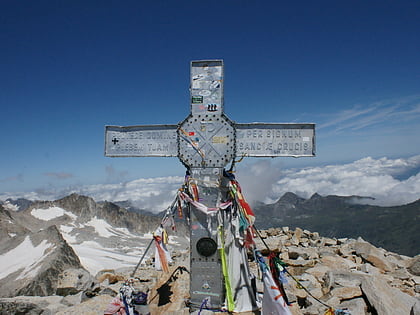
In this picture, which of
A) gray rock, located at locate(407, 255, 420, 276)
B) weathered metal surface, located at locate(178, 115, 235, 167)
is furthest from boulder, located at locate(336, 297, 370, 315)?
gray rock, located at locate(407, 255, 420, 276)

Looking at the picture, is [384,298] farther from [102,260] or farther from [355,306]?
[102,260]

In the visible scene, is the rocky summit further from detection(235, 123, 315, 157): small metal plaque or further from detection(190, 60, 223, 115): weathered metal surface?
detection(190, 60, 223, 115): weathered metal surface

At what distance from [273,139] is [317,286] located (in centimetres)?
367

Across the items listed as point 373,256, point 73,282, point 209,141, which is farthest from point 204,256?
point 373,256

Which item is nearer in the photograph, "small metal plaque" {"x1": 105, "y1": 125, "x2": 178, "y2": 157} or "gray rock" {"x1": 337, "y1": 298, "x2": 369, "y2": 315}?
"gray rock" {"x1": 337, "y1": 298, "x2": 369, "y2": 315}

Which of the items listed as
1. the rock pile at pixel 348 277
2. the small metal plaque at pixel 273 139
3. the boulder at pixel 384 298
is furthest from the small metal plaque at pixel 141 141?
the boulder at pixel 384 298

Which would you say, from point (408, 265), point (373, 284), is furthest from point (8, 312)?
point (408, 265)

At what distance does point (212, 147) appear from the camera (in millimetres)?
5602

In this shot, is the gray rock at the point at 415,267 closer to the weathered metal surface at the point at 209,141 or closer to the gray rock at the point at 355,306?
the gray rock at the point at 355,306

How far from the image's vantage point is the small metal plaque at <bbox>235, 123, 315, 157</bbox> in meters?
5.53

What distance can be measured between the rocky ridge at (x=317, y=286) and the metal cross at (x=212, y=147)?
735 millimetres

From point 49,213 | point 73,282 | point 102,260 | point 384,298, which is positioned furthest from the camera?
point 49,213

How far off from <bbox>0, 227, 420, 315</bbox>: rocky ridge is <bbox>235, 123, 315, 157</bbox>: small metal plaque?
8.58ft

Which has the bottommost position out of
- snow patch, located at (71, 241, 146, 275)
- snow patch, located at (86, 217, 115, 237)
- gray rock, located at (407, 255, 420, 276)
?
snow patch, located at (86, 217, 115, 237)
